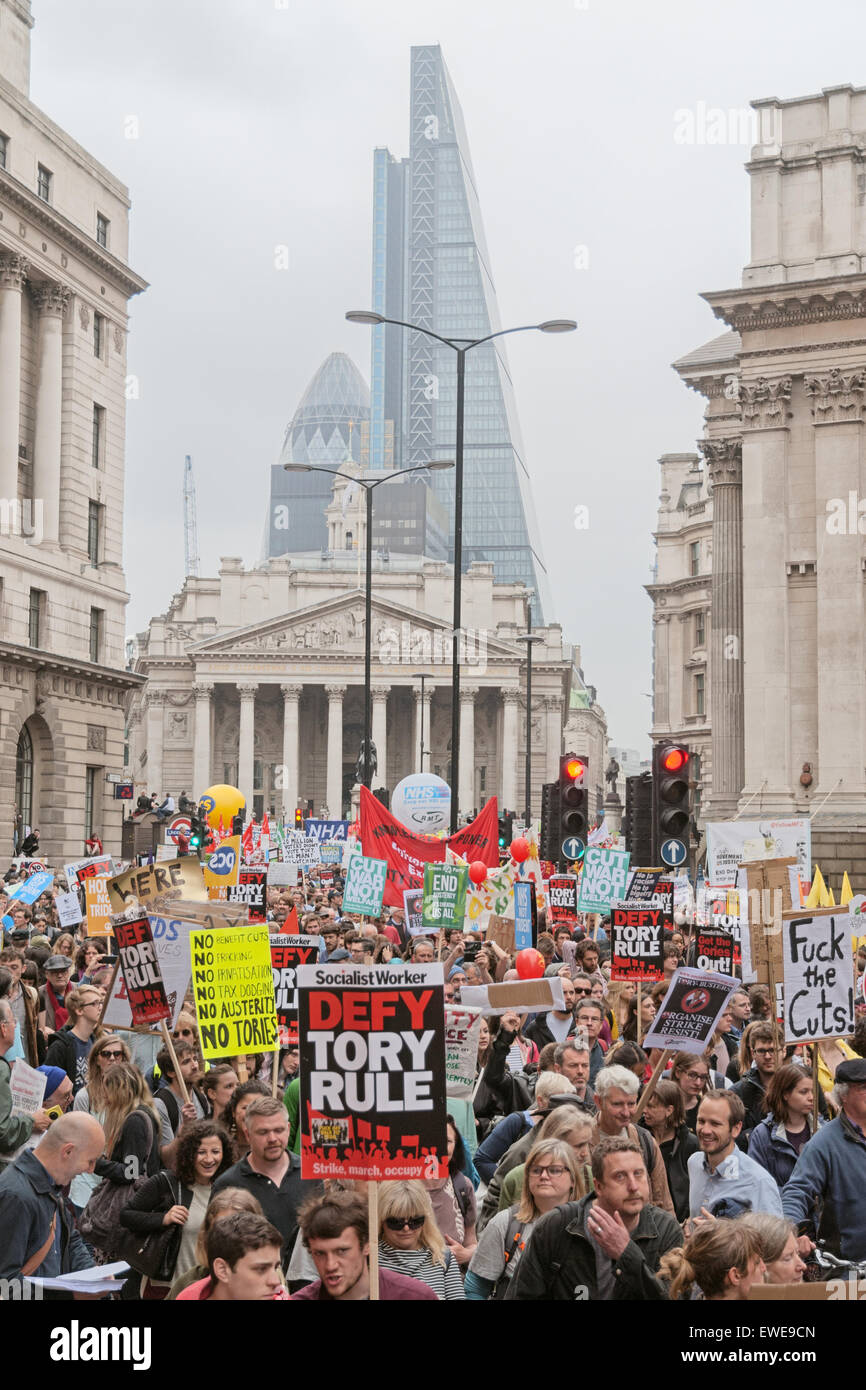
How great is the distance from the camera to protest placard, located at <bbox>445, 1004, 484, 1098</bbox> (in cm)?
923

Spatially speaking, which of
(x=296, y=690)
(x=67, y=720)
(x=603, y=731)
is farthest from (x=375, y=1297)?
(x=603, y=731)

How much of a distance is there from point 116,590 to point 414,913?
23651 mm

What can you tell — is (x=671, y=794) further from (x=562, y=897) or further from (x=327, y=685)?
(x=327, y=685)

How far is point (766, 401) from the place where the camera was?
34.6 m

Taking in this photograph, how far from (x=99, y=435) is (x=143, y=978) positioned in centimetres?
3519

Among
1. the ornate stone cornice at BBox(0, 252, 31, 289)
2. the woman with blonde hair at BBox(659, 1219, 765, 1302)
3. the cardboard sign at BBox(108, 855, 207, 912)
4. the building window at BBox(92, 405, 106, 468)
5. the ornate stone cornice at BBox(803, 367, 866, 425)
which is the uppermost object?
the ornate stone cornice at BBox(0, 252, 31, 289)

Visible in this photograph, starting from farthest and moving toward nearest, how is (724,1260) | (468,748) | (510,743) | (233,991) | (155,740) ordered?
(155,740), (468,748), (510,743), (233,991), (724,1260)

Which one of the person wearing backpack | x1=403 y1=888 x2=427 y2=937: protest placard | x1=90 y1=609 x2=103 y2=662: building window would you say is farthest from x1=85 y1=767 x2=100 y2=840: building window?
the person wearing backpack

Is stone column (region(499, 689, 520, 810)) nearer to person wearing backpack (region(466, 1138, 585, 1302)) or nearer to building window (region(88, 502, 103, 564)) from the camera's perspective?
building window (region(88, 502, 103, 564))

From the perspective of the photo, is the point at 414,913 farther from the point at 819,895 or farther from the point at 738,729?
the point at 738,729

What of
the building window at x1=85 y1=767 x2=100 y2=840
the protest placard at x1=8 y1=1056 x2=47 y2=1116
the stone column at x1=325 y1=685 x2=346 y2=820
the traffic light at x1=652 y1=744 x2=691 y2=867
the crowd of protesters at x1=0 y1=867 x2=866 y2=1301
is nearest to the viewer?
the crowd of protesters at x1=0 y1=867 x2=866 y2=1301

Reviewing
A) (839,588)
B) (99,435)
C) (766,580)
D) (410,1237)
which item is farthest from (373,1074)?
(99,435)

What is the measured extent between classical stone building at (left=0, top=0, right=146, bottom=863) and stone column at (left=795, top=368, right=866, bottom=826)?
16.4 metres
